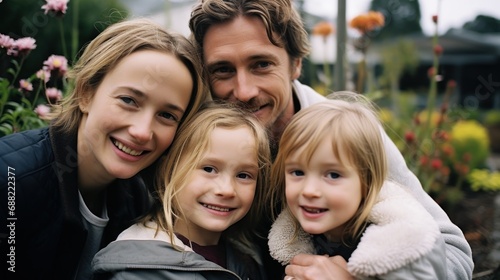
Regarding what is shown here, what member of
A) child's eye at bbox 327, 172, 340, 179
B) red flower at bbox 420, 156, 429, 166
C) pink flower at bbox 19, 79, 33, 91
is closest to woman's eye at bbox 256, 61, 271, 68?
child's eye at bbox 327, 172, 340, 179

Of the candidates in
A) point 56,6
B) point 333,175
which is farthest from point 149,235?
point 56,6

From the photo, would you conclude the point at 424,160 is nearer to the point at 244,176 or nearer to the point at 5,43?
the point at 244,176

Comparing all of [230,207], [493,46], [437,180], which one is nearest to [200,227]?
[230,207]

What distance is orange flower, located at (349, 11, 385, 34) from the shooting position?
3646mm

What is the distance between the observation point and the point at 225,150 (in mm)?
1738

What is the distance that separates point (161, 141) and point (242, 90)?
0.45 meters

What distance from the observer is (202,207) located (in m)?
1.73

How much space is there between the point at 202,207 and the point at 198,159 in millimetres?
159

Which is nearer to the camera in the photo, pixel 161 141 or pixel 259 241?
pixel 161 141

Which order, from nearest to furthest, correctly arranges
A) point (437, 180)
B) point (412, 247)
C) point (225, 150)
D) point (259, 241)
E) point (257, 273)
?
1. point (412, 247)
2. point (225, 150)
3. point (257, 273)
4. point (259, 241)
5. point (437, 180)

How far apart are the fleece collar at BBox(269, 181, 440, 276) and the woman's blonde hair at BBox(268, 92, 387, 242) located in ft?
0.16

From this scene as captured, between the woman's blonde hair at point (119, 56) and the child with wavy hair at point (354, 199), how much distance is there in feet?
1.49

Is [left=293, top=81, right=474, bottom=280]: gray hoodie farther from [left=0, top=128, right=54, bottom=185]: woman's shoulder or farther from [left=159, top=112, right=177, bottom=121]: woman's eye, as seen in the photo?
[left=0, top=128, right=54, bottom=185]: woman's shoulder

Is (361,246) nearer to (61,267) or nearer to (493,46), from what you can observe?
(61,267)
